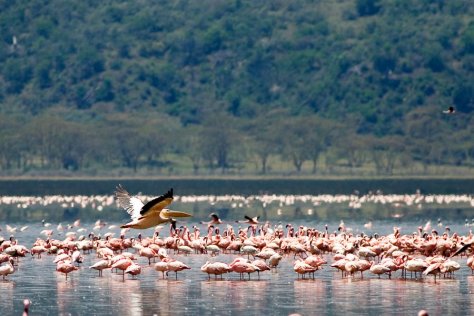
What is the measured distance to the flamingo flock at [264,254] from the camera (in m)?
32.6

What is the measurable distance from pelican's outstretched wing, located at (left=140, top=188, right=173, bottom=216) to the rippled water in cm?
205

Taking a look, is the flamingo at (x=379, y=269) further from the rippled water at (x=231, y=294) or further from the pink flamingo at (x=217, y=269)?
the pink flamingo at (x=217, y=269)

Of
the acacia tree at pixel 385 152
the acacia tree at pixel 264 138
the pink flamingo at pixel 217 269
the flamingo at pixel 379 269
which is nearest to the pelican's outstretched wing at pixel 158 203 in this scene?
the pink flamingo at pixel 217 269

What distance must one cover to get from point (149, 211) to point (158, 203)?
680 millimetres

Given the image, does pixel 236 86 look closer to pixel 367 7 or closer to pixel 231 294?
pixel 367 7

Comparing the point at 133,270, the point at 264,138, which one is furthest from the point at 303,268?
the point at 264,138

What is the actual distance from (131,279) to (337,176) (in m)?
118

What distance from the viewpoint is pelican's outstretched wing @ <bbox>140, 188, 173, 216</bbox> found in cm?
2538

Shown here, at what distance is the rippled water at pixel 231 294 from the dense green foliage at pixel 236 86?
11572cm

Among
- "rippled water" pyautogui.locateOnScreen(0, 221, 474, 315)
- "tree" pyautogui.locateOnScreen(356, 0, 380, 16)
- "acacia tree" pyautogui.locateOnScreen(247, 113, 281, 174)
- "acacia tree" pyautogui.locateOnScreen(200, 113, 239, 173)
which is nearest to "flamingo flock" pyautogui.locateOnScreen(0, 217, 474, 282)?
"rippled water" pyautogui.locateOnScreen(0, 221, 474, 315)

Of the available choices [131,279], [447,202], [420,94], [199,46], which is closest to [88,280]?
[131,279]

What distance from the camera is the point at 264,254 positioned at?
35.7 m

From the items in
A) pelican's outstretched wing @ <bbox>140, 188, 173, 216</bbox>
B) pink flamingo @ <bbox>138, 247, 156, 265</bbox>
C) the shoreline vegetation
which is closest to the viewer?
pelican's outstretched wing @ <bbox>140, 188, 173, 216</bbox>

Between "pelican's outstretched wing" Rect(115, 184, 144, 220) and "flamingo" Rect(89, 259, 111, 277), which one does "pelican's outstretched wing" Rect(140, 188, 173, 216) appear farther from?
"flamingo" Rect(89, 259, 111, 277)
